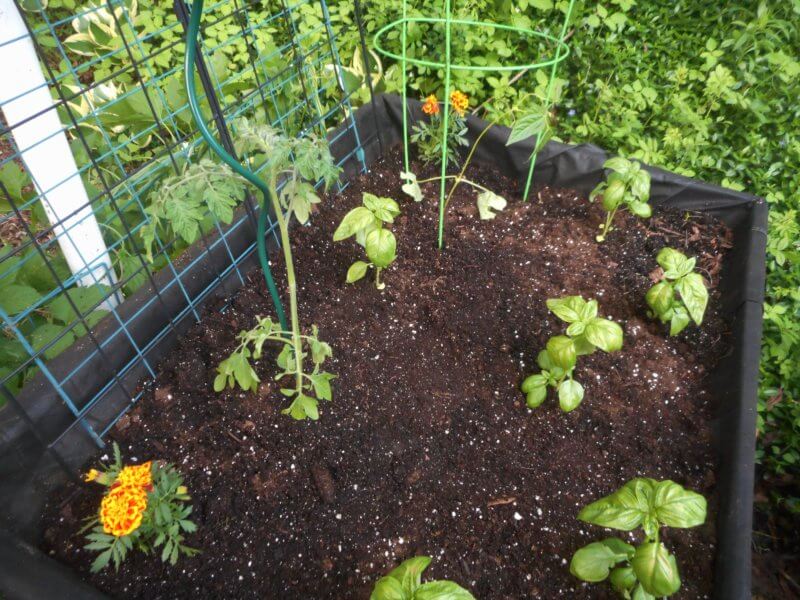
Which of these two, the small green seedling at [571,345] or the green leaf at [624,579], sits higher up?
the small green seedling at [571,345]

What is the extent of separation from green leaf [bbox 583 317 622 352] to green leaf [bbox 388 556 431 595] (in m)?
0.64

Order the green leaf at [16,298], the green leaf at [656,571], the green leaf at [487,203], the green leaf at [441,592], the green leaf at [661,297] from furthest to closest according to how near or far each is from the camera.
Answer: the green leaf at [487,203], the green leaf at [661,297], the green leaf at [16,298], the green leaf at [656,571], the green leaf at [441,592]

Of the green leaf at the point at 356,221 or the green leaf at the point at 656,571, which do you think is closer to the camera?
the green leaf at the point at 656,571

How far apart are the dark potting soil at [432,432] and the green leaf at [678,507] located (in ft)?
0.78

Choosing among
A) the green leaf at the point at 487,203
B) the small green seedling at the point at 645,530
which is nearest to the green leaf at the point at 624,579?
the small green seedling at the point at 645,530

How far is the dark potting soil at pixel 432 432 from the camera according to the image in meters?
1.19

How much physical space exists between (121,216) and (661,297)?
1398 millimetres

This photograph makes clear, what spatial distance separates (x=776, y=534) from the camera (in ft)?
5.21

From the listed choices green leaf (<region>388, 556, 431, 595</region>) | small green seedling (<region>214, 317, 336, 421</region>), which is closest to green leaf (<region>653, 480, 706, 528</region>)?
green leaf (<region>388, 556, 431, 595</region>)

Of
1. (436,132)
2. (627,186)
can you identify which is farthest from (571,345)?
(436,132)

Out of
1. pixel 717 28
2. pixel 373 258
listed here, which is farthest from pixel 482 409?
pixel 717 28

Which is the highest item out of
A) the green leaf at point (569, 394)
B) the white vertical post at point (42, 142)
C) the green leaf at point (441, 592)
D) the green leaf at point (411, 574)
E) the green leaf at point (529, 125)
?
the white vertical post at point (42, 142)

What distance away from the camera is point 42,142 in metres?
1.30

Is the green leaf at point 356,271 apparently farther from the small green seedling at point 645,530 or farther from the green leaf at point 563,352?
the small green seedling at point 645,530
